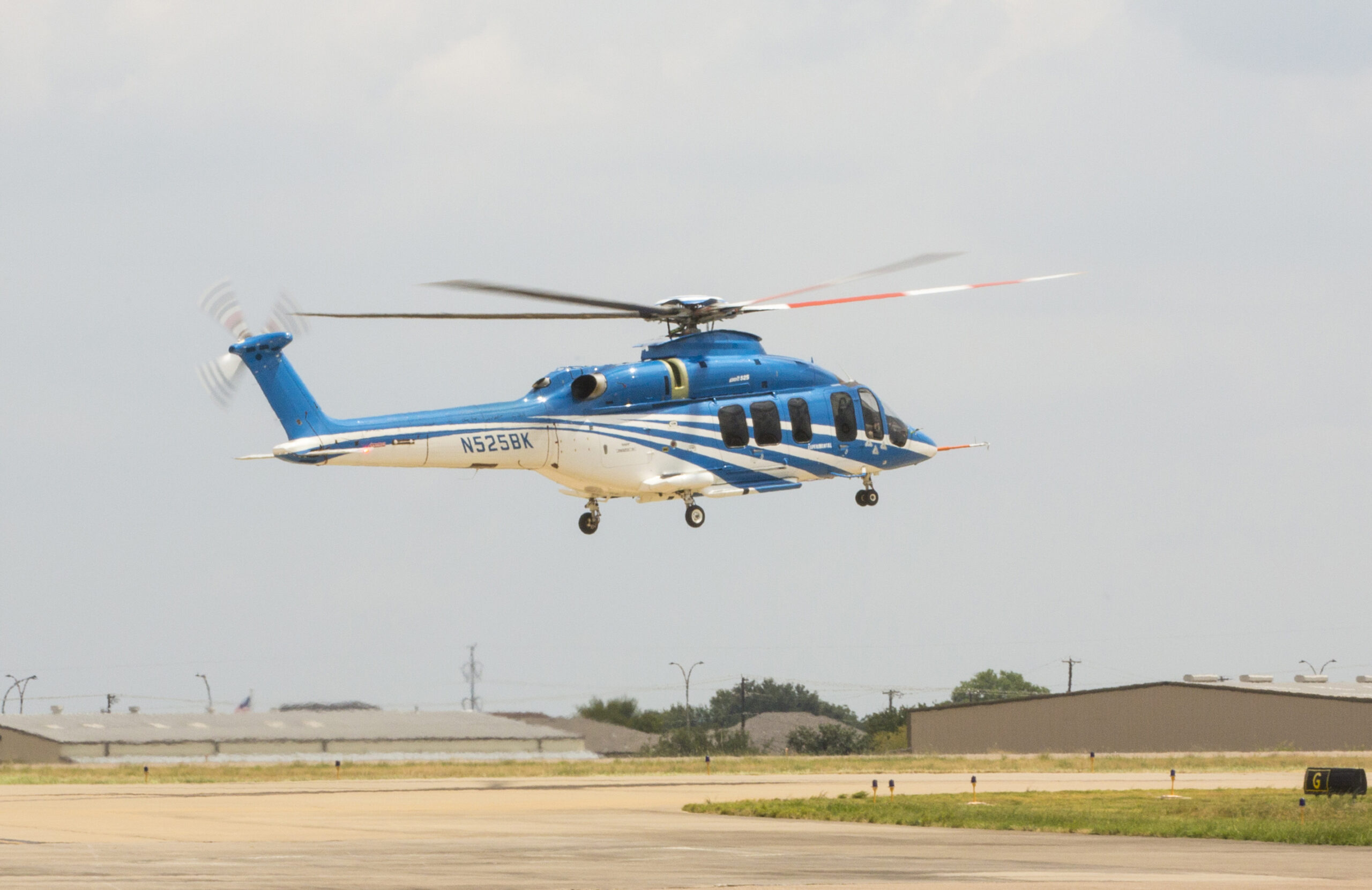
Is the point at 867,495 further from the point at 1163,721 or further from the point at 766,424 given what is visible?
the point at 1163,721

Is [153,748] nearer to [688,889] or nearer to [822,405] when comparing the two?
[822,405]

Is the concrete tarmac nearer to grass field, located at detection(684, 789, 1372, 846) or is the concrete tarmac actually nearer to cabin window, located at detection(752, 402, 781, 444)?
grass field, located at detection(684, 789, 1372, 846)

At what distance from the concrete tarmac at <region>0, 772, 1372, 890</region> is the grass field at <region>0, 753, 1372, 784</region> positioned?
20.7 meters

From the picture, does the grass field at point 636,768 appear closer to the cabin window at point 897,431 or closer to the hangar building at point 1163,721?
the hangar building at point 1163,721

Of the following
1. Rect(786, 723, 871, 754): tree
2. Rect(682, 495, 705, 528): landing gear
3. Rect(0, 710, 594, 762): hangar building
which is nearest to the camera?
Rect(682, 495, 705, 528): landing gear

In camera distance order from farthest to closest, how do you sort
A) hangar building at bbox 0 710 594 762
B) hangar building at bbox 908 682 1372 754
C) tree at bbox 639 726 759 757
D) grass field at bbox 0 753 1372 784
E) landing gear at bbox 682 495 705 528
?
tree at bbox 639 726 759 757, hangar building at bbox 908 682 1372 754, hangar building at bbox 0 710 594 762, grass field at bbox 0 753 1372 784, landing gear at bbox 682 495 705 528

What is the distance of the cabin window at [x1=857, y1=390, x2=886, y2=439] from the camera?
4706cm

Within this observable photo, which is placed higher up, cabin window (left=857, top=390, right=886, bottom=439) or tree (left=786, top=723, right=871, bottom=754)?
cabin window (left=857, top=390, right=886, bottom=439)

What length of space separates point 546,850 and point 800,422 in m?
19.0

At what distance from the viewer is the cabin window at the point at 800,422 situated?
4531 centimetres

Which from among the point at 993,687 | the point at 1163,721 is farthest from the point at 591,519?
the point at 993,687

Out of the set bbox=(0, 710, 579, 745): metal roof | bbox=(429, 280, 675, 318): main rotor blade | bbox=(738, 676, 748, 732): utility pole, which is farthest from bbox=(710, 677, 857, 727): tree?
bbox=(429, 280, 675, 318): main rotor blade

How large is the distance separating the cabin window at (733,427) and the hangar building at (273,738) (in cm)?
4443

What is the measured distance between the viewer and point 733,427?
1747 inches
